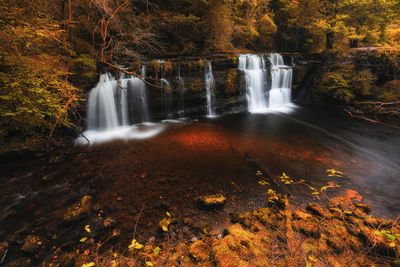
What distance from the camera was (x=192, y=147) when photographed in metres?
A: 7.31

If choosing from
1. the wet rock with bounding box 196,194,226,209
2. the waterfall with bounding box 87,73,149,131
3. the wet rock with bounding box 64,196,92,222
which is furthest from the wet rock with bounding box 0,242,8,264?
the waterfall with bounding box 87,73,149,131

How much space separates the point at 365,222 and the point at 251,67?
11.5 metres

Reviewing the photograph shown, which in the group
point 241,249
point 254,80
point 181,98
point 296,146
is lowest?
point 241,249

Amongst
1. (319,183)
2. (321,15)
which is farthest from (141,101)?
(321,15)

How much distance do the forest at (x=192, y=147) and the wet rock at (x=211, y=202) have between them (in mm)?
41

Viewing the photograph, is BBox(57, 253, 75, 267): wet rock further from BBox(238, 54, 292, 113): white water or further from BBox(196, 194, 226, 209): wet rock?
BBox(238, 54, 292, 113): white water

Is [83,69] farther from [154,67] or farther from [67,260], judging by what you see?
[67,260]

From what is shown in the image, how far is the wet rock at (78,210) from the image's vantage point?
3.70 meters

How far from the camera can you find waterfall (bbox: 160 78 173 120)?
33.1ft

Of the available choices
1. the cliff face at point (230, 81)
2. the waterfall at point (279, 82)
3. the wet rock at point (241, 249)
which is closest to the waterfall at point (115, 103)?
the cliff face at point (230, 81)

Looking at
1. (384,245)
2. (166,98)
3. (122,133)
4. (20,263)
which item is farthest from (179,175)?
(166,98)

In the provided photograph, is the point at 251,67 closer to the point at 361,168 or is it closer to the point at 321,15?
the point at 321,15

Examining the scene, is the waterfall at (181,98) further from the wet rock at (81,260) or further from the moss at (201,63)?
the wet rock at (81,260)

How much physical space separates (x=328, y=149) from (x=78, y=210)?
354 inches
